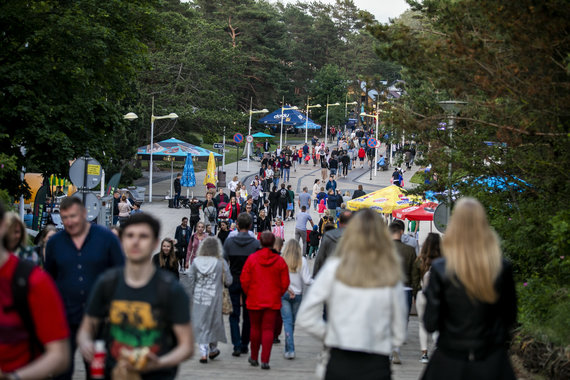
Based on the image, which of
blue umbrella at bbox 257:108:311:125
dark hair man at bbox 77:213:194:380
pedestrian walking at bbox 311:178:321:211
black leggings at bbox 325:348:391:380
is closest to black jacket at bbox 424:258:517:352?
black leggings at bbox 325:348:391:380

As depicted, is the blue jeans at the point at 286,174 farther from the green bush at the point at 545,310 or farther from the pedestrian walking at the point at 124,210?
the green bush at the point at 545,310

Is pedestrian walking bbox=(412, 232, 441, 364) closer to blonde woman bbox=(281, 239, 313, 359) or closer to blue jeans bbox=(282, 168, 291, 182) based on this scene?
blonde woman bbox=(281, 239, 313, 359)

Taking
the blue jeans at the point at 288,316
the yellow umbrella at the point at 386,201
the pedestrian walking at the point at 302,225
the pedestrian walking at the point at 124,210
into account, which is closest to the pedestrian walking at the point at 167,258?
the blue jeans at the point at 288,316

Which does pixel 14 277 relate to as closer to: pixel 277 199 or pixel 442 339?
pixel 442 339

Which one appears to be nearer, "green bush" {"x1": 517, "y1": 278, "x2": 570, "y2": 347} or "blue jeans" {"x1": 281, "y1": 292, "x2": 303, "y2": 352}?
"green bush" {"x1": 517, "y1": 278, "x2": 570, "y2": 347}

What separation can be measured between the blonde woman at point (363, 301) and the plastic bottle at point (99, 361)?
118cm

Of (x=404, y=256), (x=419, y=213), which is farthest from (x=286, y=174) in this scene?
(x=404, y=256)

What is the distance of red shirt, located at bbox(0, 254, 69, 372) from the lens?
380 centimetres

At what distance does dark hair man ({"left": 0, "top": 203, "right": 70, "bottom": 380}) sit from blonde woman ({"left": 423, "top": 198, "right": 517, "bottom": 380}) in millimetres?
2033

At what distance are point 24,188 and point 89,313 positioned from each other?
17.7 m

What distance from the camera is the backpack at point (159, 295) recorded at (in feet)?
14.2

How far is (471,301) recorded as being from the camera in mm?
4598

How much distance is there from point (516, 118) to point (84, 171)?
820 centimetres

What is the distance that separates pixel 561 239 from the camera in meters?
10.4
